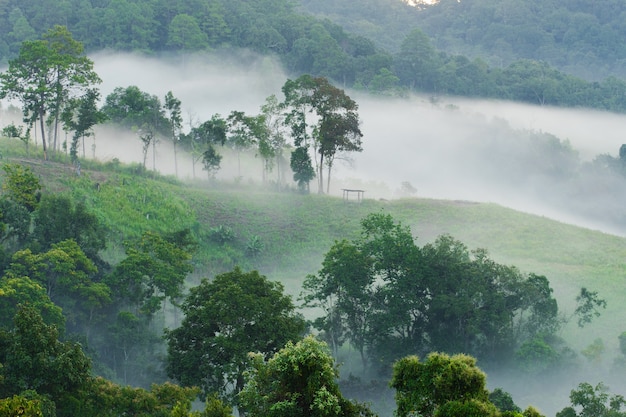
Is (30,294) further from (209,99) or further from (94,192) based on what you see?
(209,99)

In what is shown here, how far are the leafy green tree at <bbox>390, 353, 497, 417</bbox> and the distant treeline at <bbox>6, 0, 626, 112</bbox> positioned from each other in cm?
11053

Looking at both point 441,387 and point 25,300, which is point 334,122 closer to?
point 25,300

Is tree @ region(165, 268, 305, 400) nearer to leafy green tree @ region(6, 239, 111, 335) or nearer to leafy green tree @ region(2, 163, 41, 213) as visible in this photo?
leafy green tree @ region(6, 239, 111, 335)

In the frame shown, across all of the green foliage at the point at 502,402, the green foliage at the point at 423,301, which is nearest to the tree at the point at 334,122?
the green foliage at the point at 423,301

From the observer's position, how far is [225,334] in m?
40.0

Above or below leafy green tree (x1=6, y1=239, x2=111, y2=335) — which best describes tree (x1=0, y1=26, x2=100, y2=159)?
above

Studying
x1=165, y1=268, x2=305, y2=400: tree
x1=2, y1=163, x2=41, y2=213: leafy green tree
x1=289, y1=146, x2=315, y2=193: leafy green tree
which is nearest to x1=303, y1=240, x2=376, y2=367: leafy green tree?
x1=165, y1=268, x2=305, y2=400: tree

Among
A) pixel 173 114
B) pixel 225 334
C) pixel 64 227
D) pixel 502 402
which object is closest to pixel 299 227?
pixel 173 114

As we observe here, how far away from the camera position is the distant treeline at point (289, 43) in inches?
5512

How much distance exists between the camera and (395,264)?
49.6m

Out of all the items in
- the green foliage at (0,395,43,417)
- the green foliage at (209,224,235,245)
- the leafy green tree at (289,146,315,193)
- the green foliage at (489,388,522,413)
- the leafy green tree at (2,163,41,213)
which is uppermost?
the leafy green tree at (289,146,315,193)

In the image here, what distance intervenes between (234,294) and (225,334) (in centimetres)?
182

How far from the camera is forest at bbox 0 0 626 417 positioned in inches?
1212

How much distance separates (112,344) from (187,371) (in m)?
8.47
